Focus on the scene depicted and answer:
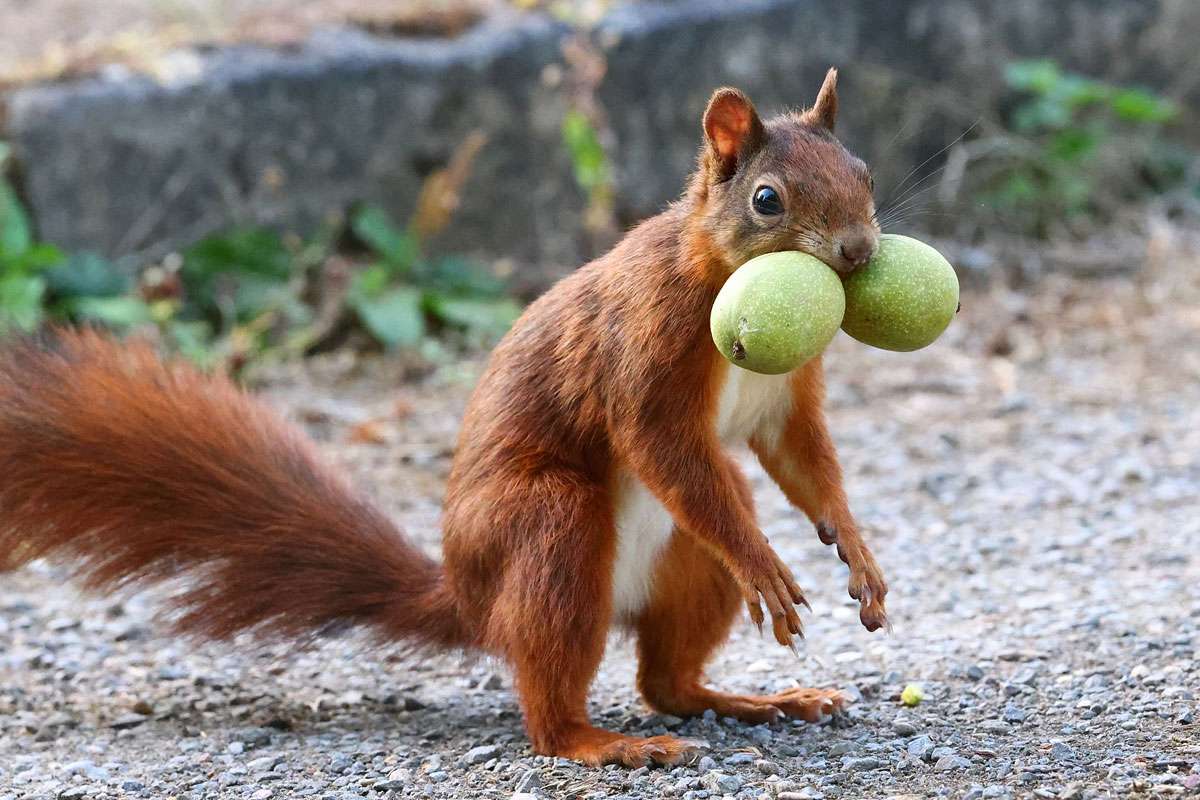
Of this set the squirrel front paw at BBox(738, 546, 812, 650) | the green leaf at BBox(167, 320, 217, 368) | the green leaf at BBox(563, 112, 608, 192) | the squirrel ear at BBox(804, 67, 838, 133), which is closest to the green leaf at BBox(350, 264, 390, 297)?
the green leaf at BBox(167, 320, 217, 368)

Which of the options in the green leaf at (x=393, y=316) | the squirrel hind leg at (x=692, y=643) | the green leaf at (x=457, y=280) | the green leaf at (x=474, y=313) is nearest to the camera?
the squirrel hind leg at (x=692, y=643)

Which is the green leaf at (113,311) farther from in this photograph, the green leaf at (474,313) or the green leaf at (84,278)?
the green leaf at (474,313)

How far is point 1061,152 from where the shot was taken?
8195mm

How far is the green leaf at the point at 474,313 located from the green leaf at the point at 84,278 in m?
1.27

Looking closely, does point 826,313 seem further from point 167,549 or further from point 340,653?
point 340,653

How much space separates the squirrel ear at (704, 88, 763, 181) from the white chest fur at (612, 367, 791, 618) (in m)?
0.41

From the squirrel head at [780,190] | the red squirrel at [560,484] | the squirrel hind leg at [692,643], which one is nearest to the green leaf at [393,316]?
the red squirrel at [560,484]

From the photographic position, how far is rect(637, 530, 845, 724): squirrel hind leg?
3273mm

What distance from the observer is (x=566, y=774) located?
9.82ft

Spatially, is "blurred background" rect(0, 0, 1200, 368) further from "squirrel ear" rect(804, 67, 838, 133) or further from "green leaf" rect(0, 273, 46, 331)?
"squirrel ear" rect(804, 67, 838, 133)

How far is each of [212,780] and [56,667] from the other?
3.43ft

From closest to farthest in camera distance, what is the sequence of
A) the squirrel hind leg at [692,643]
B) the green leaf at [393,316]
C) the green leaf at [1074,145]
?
the squirrel hind leg at [692,643] < the green leaf at [393,316] < the green leaf at [1074,145]

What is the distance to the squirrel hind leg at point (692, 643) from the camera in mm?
3273

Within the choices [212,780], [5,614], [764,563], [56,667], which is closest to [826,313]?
[764,563]
